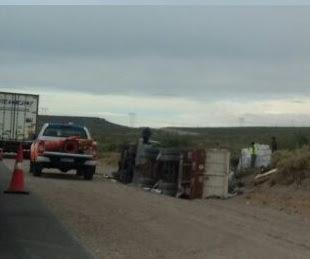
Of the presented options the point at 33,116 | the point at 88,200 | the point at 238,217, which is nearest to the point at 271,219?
the point at 238,217

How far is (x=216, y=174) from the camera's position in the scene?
22.8 metres

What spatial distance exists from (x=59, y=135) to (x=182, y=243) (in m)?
16.7

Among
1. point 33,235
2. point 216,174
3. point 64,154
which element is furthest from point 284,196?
point 33,235

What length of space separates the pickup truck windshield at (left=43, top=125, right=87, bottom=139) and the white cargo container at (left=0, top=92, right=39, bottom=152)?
1818 centimetres

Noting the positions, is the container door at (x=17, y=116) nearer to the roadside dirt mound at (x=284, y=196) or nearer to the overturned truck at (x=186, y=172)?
the overturned truck at (x=186, y=172)

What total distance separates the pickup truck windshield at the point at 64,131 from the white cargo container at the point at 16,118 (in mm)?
18176

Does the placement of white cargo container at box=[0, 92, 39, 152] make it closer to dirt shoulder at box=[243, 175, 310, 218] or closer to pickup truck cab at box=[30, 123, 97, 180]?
pickup truck cab at box=[30, 123, 97, 180]

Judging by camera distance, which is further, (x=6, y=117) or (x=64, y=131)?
(x=6, y=117)

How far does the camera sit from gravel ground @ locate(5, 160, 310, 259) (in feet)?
38.0

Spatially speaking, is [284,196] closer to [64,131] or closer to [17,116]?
[64,131]

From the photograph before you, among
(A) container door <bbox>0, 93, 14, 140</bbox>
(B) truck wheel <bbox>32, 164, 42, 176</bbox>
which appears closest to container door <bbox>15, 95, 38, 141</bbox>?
(A) container door <bbox>0, 93, 14, 140</bbox>

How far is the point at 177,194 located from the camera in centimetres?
2344

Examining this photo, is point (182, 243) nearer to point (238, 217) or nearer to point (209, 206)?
point (238, 217)

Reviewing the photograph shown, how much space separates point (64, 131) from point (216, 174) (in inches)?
304
